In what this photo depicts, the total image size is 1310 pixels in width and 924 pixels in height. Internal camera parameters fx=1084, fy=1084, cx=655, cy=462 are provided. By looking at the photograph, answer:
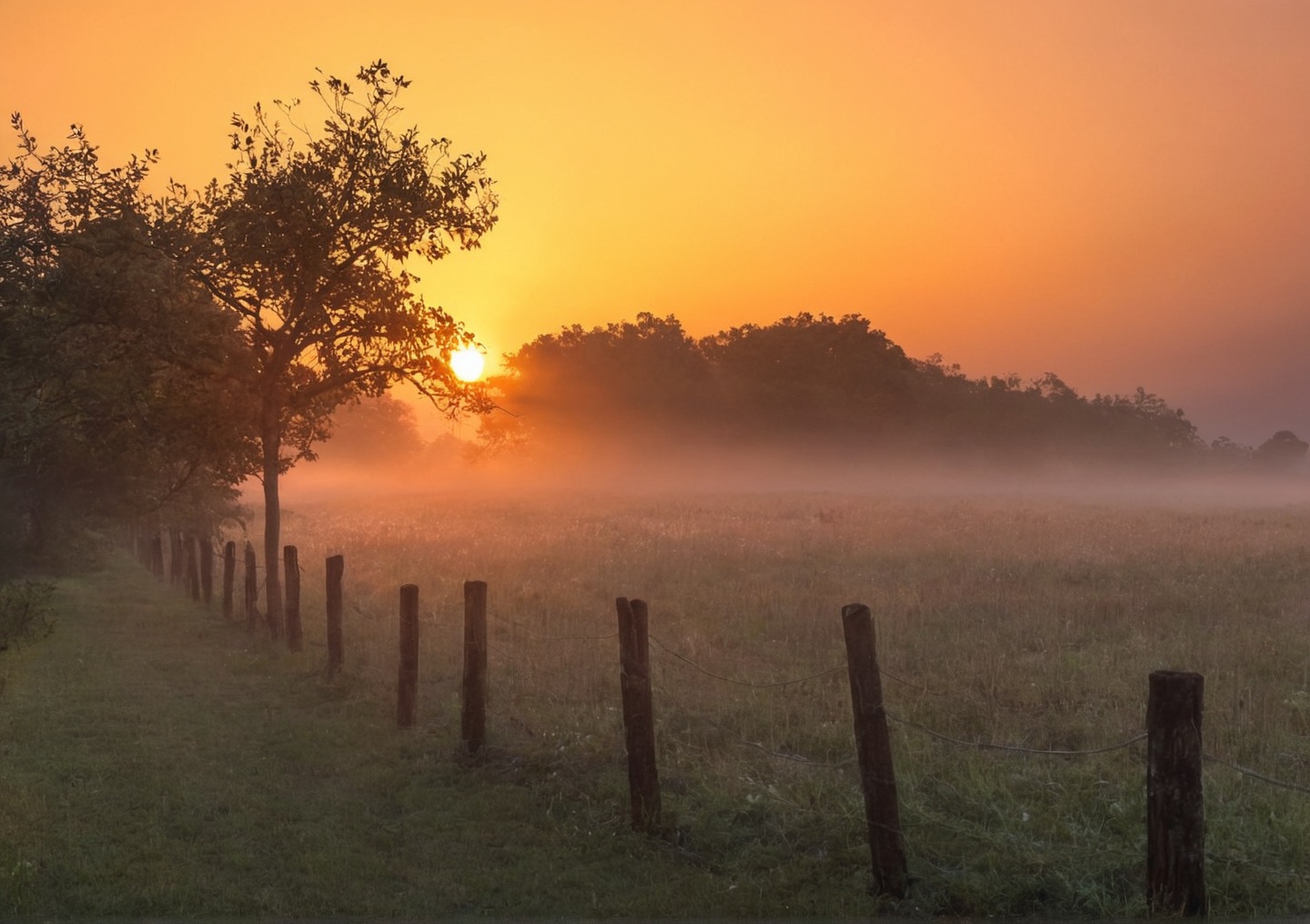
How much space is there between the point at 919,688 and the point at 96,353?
14.9m

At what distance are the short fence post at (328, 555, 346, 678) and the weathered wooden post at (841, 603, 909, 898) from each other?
33.7 feet

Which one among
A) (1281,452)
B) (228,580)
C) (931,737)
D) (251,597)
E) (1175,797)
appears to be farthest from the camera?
(1281,452)

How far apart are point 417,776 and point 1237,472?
465 feet

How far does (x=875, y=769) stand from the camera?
7.76 metres

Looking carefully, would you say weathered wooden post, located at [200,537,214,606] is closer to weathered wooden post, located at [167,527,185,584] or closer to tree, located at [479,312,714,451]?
weathered wooden post, located at [167,527,185,584]

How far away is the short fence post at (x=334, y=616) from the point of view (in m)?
16.1

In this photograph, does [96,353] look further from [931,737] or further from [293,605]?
[931,737]

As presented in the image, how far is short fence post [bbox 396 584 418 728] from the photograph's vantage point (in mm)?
13438

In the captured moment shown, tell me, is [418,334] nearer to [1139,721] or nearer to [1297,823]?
[1139,721]

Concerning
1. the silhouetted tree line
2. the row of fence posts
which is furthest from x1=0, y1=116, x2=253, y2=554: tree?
the row of fence posts

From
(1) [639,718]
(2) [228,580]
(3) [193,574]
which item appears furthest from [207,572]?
(1) [639,718]

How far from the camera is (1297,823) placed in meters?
8.09

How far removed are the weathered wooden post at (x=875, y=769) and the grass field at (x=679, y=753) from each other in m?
0.22

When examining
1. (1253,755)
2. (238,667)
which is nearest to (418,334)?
(238,667)
